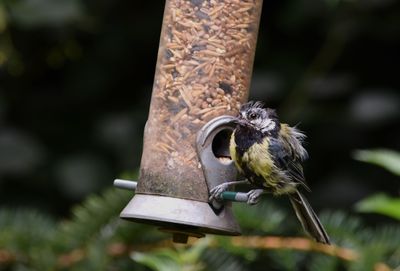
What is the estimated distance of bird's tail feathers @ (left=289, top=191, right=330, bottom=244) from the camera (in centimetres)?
386

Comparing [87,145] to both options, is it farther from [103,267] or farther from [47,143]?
[103,267]

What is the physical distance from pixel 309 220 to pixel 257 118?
1.38 ft

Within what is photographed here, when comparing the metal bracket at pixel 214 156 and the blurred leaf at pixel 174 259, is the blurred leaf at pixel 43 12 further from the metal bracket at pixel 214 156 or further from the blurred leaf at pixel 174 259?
the blurred leaf at pixel 174 259

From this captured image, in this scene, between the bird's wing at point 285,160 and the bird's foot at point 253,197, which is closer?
the bird's foot at point 253,197

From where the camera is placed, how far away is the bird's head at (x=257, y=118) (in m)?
3.94

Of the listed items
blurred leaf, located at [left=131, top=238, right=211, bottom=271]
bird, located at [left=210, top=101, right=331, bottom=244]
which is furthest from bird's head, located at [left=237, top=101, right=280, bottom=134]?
blurred leaf, located at [left=131, top=238, right=211, bottom=271]

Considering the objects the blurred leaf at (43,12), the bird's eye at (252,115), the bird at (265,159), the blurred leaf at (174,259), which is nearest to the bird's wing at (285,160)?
the bird at (265,159)

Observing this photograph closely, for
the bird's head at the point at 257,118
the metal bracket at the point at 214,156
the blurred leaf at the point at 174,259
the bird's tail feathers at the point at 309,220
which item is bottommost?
the blurred leaf at the point at 174,259

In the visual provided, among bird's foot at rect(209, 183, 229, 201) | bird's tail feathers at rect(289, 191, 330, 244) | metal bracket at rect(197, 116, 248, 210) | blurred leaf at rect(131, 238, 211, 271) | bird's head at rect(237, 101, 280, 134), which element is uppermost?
bird's head at rect(237, 101, 280, 134)

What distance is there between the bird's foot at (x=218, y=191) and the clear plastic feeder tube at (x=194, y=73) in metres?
0.16

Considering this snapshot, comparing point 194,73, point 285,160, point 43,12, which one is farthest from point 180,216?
point 43,12

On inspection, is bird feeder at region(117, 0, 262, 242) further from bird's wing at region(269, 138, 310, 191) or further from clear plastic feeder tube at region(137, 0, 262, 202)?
bird's wing at region(269, 138, 310, 191)

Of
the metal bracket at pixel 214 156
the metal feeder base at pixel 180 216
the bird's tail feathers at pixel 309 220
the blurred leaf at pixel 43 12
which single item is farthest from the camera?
the blurred leaf at pixel 43 12

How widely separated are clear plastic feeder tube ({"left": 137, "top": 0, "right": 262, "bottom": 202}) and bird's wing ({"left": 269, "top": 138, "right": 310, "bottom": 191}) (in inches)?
9.0
